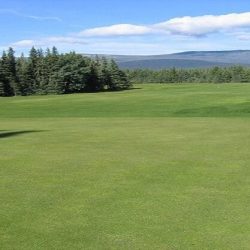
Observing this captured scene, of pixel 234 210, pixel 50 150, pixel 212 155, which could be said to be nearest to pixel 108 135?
pixel 50 150

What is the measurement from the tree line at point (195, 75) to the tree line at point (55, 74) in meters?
55.1

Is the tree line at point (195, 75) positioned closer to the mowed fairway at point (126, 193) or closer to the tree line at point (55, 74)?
the tree line at point (55, 74)

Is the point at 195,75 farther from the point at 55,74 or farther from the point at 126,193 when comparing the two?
the point at 126,193

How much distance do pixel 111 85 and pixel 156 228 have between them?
347ft

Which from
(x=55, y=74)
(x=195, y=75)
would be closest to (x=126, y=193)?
(x=55, y=74)

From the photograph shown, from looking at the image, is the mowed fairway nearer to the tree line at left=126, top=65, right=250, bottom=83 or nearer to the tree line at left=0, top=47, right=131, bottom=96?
the tree line at left=0, top=47, right=131, bottom=96

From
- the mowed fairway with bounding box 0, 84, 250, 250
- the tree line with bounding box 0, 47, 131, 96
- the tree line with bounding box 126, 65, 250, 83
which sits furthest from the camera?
the tree line with bounding box 126, 65, 250, 83

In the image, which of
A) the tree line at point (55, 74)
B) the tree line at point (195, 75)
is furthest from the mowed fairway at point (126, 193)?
the tree line at point (195, 75)

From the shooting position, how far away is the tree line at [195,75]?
558 ft

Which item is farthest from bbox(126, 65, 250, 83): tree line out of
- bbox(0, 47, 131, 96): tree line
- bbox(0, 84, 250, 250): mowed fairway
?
bbox(0, 84, 250, 250): mowed fairway

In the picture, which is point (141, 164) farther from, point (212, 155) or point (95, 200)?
point (95, 200)

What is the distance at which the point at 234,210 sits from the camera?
1091cm

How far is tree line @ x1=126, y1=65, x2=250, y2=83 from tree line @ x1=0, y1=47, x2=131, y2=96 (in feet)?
181

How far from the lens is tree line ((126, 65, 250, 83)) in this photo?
169962 mm
